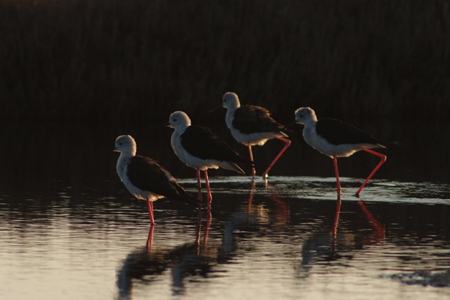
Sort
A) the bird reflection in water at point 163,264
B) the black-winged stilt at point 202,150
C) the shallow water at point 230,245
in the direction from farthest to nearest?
1. the black-winged stilt at point 202,150
2. the bird reflection in water at point 163,264
3. the shallow water at point 230,245

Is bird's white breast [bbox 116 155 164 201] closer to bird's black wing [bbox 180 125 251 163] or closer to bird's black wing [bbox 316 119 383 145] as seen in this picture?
bird's black wing [bbox 180 125 251 163]

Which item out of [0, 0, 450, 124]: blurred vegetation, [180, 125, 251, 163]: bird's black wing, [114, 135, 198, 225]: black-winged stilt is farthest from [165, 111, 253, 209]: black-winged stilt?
[0, 0, 450, 124]: blurred vegetation

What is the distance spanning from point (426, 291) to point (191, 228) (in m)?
3.15

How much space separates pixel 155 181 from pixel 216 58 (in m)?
13.4

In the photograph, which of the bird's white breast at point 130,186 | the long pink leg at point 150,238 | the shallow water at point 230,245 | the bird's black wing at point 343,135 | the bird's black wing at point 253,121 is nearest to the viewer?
the shallow water at point 230,245

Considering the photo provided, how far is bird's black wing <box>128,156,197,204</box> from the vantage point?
870cm

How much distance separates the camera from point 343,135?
11.4 metres

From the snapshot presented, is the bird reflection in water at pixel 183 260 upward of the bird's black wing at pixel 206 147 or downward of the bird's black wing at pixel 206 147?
downward

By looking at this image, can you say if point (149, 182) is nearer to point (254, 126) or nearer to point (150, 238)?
point (150, 238)

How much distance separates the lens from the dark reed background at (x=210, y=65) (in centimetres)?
2069

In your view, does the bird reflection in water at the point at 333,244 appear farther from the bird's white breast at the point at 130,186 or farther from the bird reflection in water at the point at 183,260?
the bird's white breast at the point at 130,186

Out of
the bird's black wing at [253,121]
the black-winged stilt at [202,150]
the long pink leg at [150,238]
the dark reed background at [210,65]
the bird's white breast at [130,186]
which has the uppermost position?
the dark reed background at [210,65]

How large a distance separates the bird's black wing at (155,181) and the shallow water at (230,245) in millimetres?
334

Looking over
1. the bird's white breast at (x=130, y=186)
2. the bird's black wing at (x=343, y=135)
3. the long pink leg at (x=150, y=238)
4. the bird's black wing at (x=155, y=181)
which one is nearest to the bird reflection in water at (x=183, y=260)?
the long pink leg at (x=150, y=238)
